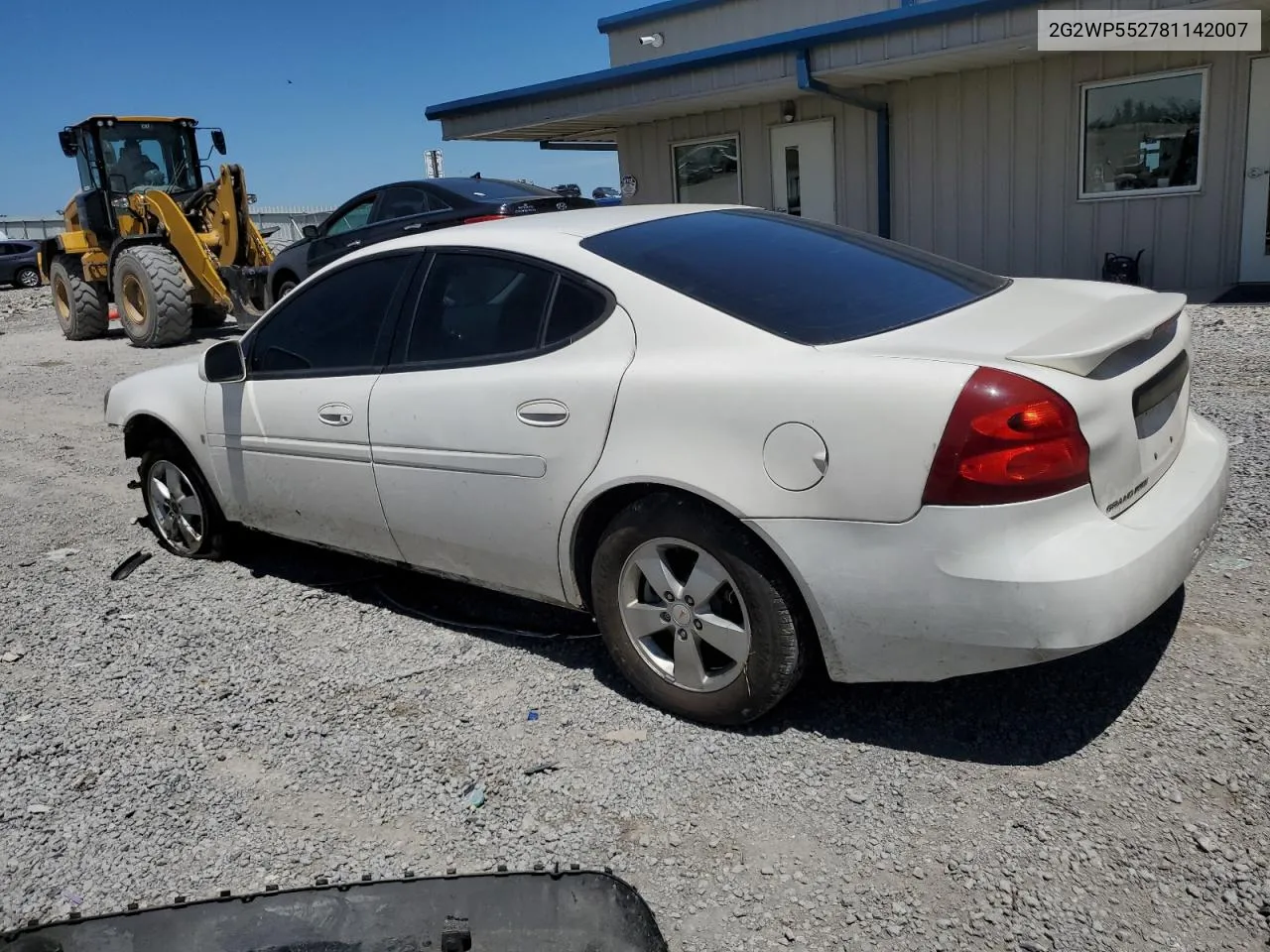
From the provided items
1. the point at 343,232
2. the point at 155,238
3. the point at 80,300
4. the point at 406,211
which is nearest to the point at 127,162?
the point at 155,238

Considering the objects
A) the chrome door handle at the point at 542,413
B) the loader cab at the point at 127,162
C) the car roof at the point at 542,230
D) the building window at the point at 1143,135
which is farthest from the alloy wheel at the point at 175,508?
the loader cab at the point at 127,162

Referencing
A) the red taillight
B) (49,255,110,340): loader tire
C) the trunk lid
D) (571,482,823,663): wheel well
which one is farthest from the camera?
(49,255,110,340): loader tire

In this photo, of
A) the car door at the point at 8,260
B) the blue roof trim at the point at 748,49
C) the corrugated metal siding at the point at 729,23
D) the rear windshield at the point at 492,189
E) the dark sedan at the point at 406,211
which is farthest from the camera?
the car door at the point at 8,260

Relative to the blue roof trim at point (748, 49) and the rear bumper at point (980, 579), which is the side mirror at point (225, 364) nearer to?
the rear bumper at point (980, 579)

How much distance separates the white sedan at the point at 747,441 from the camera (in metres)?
2.58

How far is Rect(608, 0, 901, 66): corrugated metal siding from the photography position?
18984 millimetres

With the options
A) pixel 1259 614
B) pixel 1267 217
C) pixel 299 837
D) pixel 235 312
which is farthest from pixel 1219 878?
pixel 235 312

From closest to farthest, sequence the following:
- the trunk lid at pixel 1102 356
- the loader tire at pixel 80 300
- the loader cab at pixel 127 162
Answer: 1. the trunk lid at pixel 1102 356
2. the loader cab at pixel 127 162
3. the loader tire at pixel 80 300

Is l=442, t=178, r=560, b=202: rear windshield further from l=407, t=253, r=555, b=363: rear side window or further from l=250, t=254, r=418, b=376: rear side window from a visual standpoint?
l=407, t=253, r=555, b=363: rear side window

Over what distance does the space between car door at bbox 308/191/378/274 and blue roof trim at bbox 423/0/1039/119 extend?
3.72 meters

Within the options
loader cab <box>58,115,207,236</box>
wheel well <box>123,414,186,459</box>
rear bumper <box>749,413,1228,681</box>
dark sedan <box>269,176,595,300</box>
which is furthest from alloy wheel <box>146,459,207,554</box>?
loader cab <box>58,115,207,236</box>

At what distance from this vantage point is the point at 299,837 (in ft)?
9.24

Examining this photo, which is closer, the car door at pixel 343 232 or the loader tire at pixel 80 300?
the car door at pixel 343 232

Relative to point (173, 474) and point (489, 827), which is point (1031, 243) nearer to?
point (173, 474)
